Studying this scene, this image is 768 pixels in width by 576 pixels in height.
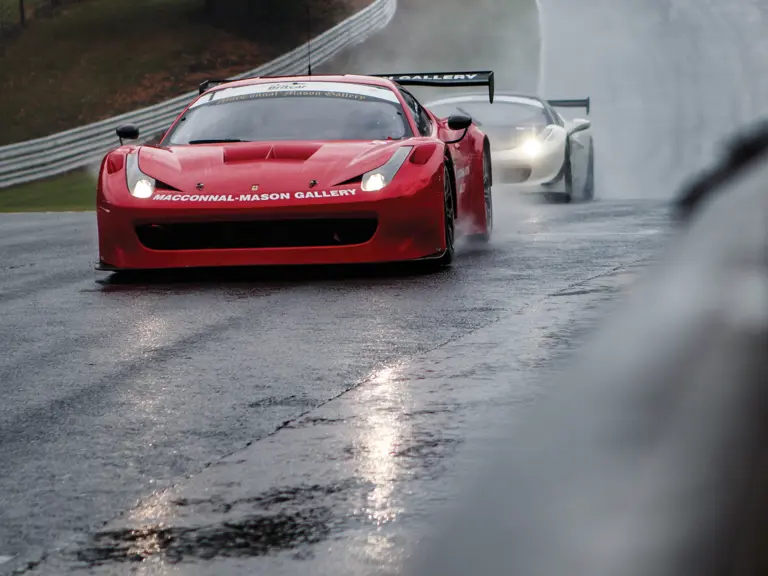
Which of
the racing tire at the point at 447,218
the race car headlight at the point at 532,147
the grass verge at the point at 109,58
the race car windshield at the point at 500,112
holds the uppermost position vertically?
the racing tire at the point at 447,218

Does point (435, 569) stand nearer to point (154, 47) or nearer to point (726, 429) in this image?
point (726, 429)

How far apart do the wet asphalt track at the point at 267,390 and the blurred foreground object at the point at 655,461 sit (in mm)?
265

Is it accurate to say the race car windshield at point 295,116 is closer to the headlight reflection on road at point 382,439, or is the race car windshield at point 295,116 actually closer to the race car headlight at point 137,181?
the race car headlight at point 137,181

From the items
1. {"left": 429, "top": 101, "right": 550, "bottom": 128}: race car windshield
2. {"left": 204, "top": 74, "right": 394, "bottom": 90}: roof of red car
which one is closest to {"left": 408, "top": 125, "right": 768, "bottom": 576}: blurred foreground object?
{"left": 204, "top": 74, "right": 394, "bottom": 90}: roof of red car

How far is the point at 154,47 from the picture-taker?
42.4 meters

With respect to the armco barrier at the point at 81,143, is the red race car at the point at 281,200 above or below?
above

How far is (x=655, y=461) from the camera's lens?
0.55m

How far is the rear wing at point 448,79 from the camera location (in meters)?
10.9

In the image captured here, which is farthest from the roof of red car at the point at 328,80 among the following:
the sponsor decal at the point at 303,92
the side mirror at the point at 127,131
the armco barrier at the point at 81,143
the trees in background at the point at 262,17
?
the trees in background at the point at 262,17

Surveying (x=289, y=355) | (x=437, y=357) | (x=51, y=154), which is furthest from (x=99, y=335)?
(x=51, y=154)

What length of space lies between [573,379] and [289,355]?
16.2 ft

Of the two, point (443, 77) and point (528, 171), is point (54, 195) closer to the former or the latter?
point (528, 171)

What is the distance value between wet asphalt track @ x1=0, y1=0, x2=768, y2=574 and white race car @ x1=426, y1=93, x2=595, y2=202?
392 centimetres

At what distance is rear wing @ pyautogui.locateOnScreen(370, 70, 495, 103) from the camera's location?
10914 millimetres
